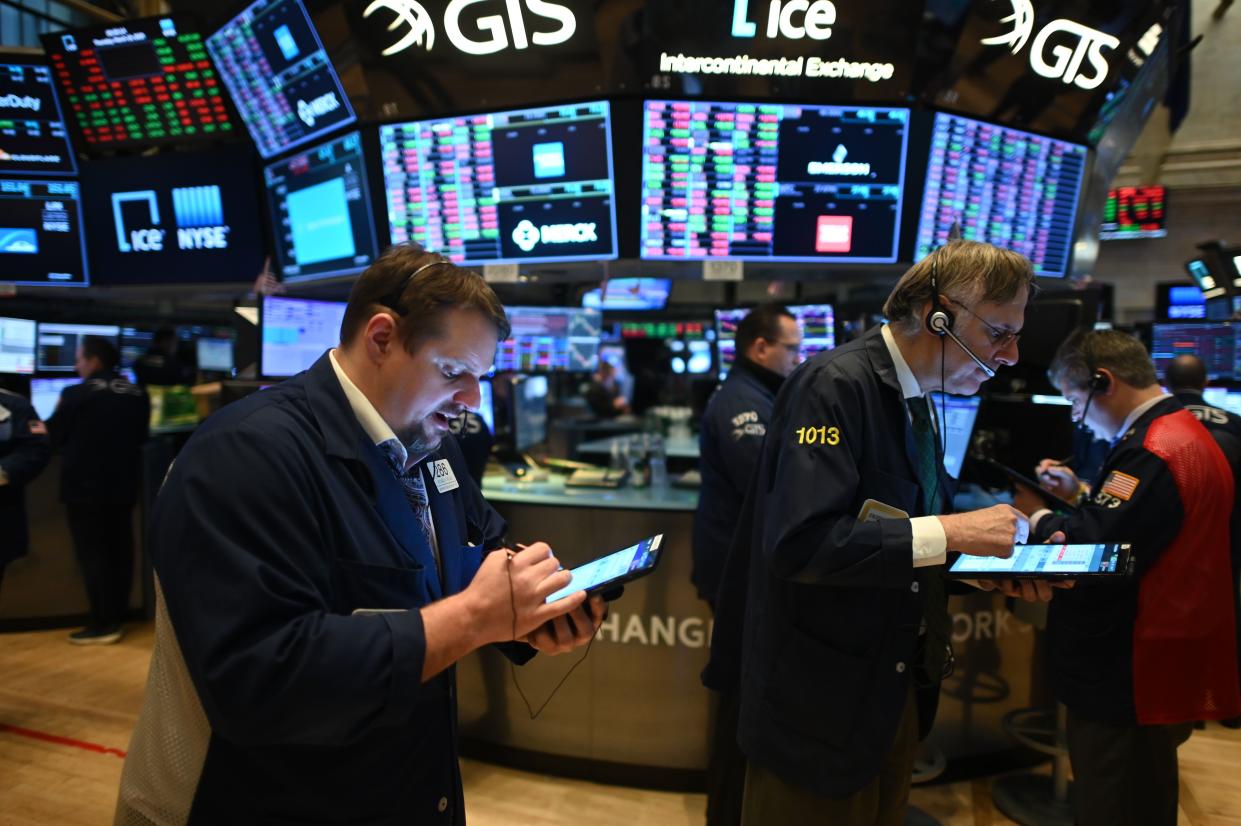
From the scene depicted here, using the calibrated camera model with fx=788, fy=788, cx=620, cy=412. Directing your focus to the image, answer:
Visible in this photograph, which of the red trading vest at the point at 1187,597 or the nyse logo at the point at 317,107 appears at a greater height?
the nyse logo at the point at 317,107

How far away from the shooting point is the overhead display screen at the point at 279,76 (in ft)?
12.0

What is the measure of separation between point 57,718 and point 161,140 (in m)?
3.14

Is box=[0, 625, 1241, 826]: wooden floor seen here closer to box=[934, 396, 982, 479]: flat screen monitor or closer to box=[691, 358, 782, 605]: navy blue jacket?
box=[691, 358, 782, 605]: navy blue jacket

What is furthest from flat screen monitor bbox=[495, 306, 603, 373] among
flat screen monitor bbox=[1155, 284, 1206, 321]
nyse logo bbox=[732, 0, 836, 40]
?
flat screen monitor bbox=[1155, 284, 1206, 321]

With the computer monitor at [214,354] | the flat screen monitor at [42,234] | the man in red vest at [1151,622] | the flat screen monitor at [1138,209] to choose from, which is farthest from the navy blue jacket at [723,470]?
the computer monitor at [214,354]

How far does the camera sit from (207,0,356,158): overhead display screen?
12.0 ft

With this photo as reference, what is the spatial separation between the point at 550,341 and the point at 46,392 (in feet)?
13.4

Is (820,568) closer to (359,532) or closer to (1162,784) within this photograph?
(359,532)

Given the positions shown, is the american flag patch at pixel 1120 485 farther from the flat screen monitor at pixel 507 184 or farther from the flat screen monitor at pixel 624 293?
the flat screen monitor at pixel 624 293

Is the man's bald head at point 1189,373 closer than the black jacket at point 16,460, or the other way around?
the black jacket at point 16,460

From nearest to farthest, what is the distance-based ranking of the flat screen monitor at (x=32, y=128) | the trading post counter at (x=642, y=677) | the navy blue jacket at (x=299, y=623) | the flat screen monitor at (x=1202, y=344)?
1. the navy blue jacket at (x=299, y=623)
2. the trading post counter at (x=642, y=677)
3. the flat screen monitor at (x=32, y=128)
4. the flat screen monitor at (x=1202, y=344)

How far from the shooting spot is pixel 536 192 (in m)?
3.55

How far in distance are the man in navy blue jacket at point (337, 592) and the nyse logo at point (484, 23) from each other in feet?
7.55

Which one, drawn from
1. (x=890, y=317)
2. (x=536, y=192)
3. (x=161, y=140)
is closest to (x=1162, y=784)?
(x=890, y=317)
